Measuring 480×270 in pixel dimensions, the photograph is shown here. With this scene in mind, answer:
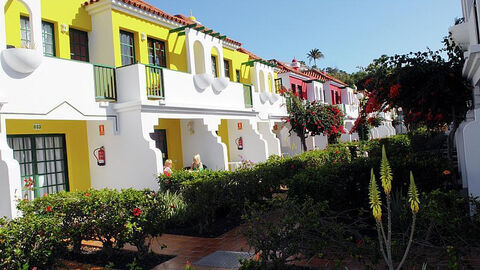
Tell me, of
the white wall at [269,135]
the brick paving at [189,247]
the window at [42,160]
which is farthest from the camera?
the white wall at [269,135]

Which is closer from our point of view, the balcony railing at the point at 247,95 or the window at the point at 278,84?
the balcony railing at the point at 247,95

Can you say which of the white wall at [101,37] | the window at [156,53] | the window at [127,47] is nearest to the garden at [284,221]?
the white wall at [101,37]

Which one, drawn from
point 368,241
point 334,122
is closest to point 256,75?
point 334,122

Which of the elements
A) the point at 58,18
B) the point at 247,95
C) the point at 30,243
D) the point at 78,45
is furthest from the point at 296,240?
the point at 247,95

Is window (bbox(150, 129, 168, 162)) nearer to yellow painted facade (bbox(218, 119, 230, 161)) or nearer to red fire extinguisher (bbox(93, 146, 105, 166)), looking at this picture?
red fire extinguisher (bbox(93, 146, 105, 166))

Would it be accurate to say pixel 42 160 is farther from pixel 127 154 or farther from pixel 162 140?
pixel 162 140

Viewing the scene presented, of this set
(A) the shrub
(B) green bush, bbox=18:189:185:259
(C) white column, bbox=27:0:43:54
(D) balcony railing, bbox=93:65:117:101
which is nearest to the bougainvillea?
(A) the shrub

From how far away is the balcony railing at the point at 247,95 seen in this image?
16.5 meters

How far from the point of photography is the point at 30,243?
5.01m

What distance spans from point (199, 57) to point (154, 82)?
3381mm

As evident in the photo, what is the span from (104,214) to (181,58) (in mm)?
9445

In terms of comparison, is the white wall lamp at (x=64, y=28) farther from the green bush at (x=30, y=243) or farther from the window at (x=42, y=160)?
the green bush at (x=30, y=243)

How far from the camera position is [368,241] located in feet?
14.5

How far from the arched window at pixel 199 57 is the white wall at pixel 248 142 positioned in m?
3.81
